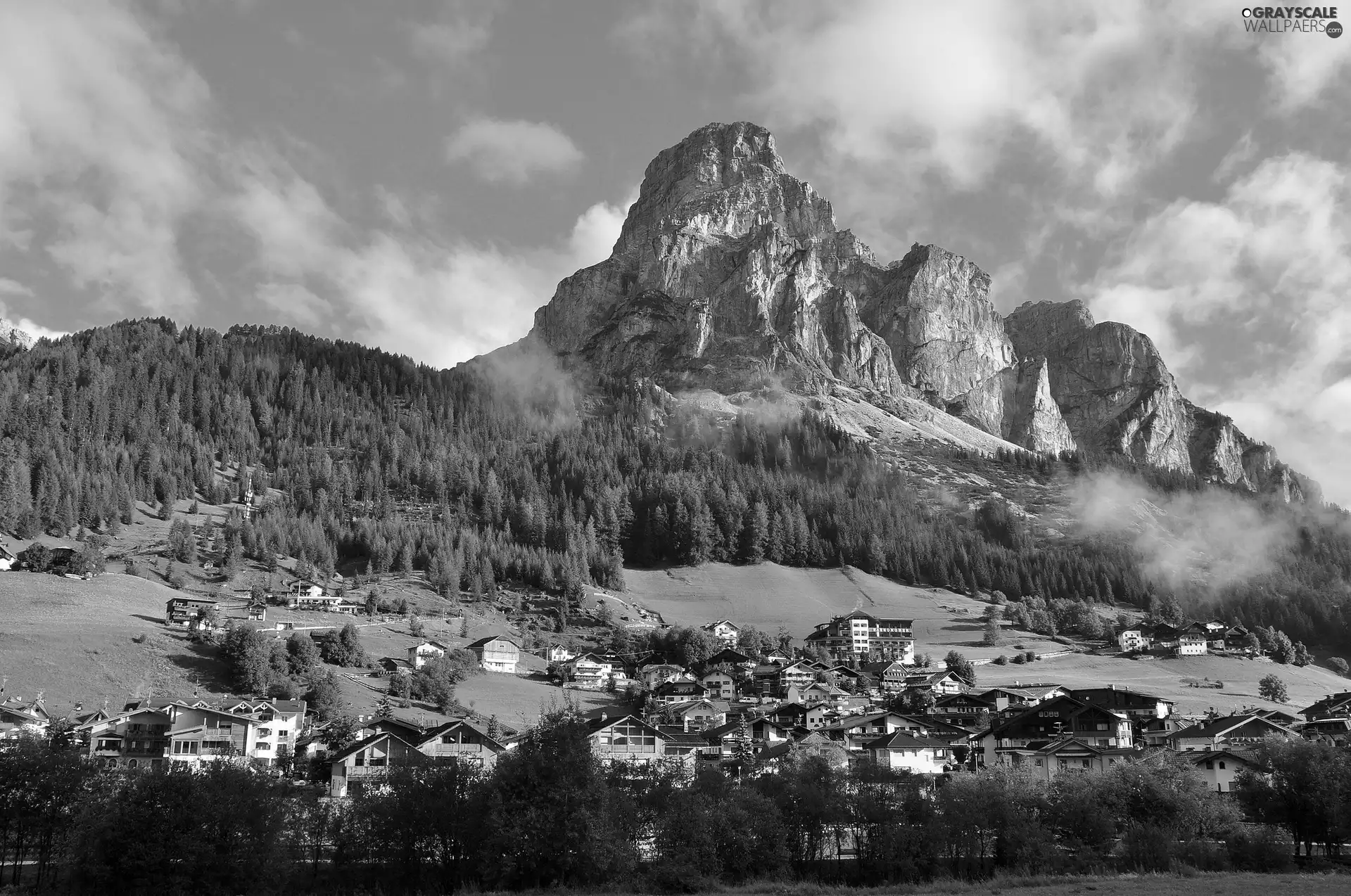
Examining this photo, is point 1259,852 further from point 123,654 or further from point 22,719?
point 123,654

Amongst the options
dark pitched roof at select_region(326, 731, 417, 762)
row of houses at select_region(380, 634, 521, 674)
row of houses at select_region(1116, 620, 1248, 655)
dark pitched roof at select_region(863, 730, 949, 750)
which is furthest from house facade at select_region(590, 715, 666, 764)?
row of houses at select_region(1116, 620, 1248, 655)

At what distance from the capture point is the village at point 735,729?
62.9 m

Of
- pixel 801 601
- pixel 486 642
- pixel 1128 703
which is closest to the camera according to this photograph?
pixel 1128 703

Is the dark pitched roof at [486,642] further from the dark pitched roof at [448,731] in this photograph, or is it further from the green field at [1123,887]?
the green field at [1123,887]

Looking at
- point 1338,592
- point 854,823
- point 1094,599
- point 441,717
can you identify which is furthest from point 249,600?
point 1338,592

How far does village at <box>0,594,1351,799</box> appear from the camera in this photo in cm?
6294

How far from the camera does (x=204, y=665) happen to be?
90.8 m

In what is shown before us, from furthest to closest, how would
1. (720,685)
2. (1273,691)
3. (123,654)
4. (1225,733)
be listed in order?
(720,685) → (1273,691) → (123,654) → (1225,733)

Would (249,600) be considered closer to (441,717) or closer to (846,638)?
(441,717)

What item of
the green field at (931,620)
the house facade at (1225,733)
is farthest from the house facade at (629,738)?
the green field at (931,620)

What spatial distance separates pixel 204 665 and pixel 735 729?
4623 cm

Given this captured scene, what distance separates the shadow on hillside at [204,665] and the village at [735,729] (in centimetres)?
907

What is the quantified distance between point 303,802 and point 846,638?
336 feet

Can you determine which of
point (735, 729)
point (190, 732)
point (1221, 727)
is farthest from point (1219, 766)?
point (190, 732)
